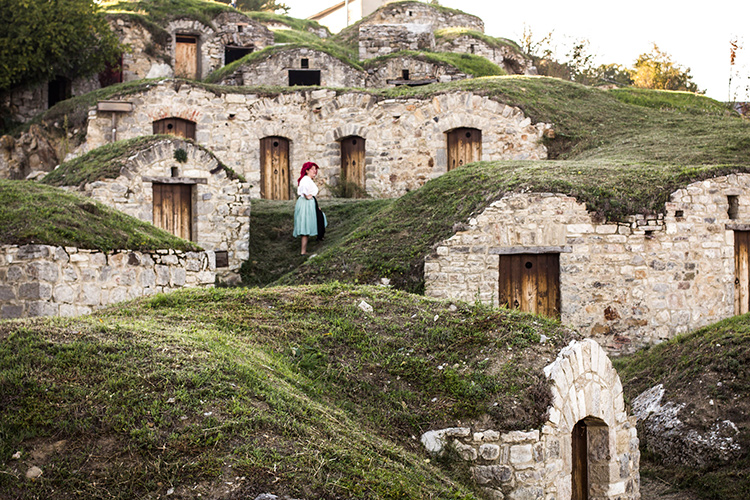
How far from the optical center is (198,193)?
15.1 metres

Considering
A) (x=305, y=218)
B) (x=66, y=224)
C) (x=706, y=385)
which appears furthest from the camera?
(x=305, y=218)

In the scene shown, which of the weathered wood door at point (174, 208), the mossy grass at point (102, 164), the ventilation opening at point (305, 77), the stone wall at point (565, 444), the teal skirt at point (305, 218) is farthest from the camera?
the ventilation opening at point (305, 77)

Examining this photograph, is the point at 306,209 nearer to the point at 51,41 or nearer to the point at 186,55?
the point at 51,41

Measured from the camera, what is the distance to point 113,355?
5.87 metres

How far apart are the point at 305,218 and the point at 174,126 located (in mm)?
6456

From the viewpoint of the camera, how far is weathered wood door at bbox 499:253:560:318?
13023 mm

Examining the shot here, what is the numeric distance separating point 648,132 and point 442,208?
742 cm

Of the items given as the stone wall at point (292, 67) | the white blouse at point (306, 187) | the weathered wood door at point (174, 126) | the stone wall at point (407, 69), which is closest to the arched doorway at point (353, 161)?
the weathered wood door at point (174, 126)

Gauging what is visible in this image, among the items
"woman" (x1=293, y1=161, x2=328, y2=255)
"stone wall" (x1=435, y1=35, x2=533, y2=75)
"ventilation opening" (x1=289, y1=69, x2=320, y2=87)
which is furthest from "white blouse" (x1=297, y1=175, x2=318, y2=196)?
"stone wall" (x1=435, y1=35, x2=533, y2=75)

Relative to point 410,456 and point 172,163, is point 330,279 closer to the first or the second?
point 172,163

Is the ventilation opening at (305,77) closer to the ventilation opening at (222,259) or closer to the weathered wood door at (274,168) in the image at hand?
the weathered wood door at (274,168)

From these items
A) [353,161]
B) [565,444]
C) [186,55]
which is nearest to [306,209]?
[353,161]

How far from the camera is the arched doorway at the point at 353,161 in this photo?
2053cm

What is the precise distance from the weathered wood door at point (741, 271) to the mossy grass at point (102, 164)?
29.6 ft
